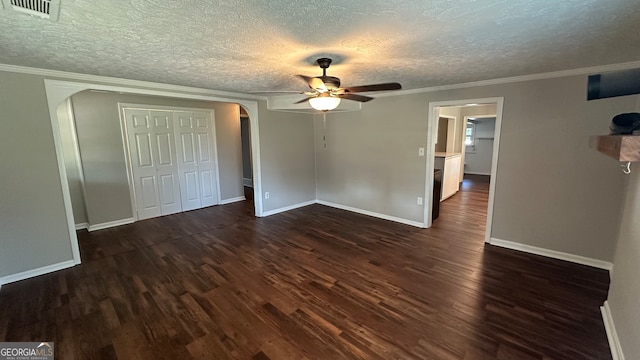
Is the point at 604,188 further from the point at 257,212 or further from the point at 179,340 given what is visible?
the point at 257,212

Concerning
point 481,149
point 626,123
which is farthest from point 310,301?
point 481,149

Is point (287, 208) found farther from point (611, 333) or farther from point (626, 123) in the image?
point (626, 123)

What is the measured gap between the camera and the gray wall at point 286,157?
16.2 ft

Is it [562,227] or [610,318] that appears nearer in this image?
[610,318]

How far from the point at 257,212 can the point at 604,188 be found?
4900 mm

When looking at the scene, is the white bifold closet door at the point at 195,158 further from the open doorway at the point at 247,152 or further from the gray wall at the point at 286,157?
the open doorway at the point at 247,152

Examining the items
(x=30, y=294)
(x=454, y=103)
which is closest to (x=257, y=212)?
(x=30, y=294)

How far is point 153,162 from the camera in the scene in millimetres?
4910

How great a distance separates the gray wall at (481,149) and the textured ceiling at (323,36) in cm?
764

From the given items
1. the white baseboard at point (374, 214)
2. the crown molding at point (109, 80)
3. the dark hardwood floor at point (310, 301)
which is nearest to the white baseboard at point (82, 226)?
the dark hardwood floor at point (310, 301)

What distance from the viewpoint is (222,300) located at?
Answer: 2510 millimetres

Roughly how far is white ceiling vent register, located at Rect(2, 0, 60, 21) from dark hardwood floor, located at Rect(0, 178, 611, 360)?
88.5 inches

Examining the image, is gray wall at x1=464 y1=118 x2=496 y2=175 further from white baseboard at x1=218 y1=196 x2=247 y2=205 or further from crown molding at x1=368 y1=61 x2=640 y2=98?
white baseboard at x1=218 y1=196 x2=247 y2=205

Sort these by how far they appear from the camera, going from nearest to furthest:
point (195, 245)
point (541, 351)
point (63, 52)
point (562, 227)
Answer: point (541, 351) → point (63, 52) → point (562, 227) → point (195, 245)
